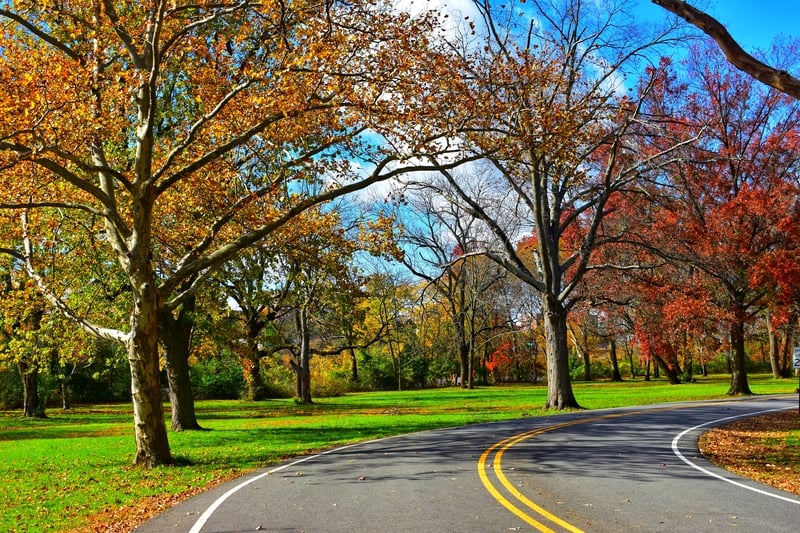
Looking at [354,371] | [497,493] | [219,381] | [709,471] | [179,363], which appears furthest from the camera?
[354,371]

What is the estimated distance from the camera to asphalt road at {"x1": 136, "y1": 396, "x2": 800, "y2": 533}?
7410mm

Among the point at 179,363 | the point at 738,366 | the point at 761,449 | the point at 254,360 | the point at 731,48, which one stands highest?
the point at 731,48

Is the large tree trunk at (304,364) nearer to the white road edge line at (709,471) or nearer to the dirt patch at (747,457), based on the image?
the white road edge line at (709,471)

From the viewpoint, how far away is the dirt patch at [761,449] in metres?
10.8

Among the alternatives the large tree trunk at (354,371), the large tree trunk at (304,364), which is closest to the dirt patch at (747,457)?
the large tree trunk at (304,364)

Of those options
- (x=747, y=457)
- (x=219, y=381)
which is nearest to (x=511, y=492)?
(x=747, y=457)

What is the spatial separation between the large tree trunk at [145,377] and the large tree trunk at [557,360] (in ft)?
53.6

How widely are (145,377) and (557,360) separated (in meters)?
17.3

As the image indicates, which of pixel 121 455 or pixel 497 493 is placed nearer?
pixel 497 493

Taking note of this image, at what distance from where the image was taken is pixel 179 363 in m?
22.1

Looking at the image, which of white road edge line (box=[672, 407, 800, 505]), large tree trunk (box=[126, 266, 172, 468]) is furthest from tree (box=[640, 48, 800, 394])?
large tree trunk (box=[126, 266, 172, 468])

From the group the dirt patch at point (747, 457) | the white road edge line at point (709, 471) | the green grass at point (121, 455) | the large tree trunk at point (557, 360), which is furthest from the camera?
the large tree trunk at point (557, 360)

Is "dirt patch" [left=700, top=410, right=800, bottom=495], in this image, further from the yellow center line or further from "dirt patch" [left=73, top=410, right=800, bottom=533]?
the yellow center line

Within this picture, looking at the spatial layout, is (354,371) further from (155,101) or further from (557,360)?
(155,101)
